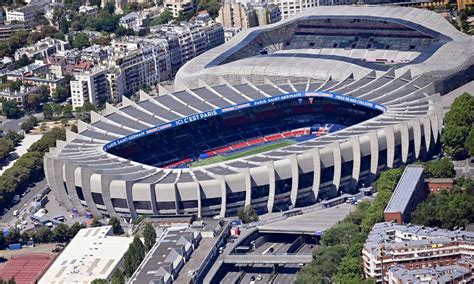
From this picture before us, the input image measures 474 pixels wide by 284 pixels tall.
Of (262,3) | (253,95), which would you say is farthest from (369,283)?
(262,3)

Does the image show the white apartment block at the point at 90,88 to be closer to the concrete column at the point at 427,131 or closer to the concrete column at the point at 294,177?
the concrete column at the point at 294,177

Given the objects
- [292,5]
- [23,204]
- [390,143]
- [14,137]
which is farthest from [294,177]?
[292,5]

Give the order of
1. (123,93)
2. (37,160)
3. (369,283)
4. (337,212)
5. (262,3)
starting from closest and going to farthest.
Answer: (369,283)
(337,212)
(37,160)
(123,93)
(262,3)

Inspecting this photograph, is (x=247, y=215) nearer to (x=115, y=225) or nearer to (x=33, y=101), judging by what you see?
(x=115, y=225)

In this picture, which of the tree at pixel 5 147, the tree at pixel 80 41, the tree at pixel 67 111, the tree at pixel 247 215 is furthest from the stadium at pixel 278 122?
the tree at pixel 80 41

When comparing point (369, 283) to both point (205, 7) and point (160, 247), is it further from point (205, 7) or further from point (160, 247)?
point (205, 7)
